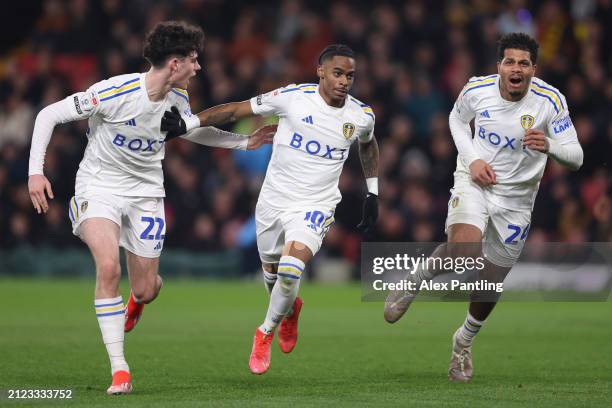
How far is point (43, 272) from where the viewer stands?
20.6 m

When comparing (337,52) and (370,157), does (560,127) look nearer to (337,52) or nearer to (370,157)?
(370,157)

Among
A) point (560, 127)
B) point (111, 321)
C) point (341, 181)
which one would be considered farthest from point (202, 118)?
Result: point (341, 181)

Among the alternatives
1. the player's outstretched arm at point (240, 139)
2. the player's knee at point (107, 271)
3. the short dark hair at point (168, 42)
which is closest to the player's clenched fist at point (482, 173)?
the player's outstretched arm at point (240, 139)

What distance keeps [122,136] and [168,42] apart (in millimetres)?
760

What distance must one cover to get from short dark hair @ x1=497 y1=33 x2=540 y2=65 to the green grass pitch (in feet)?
8.20

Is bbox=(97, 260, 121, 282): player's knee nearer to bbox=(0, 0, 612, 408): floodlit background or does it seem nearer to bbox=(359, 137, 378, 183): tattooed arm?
bbox=(0, 0, 612, 408): floodlit background

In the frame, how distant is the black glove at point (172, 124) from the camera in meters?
8.66

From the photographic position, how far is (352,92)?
1877 cm

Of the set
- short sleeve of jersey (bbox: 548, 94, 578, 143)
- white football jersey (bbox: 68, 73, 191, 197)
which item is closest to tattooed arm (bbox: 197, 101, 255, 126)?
white football jersey (bbox: 68, 73, 191, 197)

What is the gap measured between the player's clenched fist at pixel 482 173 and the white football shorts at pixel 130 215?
2.41 metres

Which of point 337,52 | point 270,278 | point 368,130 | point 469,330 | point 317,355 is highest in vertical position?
point 337,52

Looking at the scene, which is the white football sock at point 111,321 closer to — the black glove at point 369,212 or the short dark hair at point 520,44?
the black glove at point 369,212

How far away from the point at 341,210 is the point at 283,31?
4.13 meters

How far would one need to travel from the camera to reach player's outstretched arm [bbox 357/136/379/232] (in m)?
9.69
